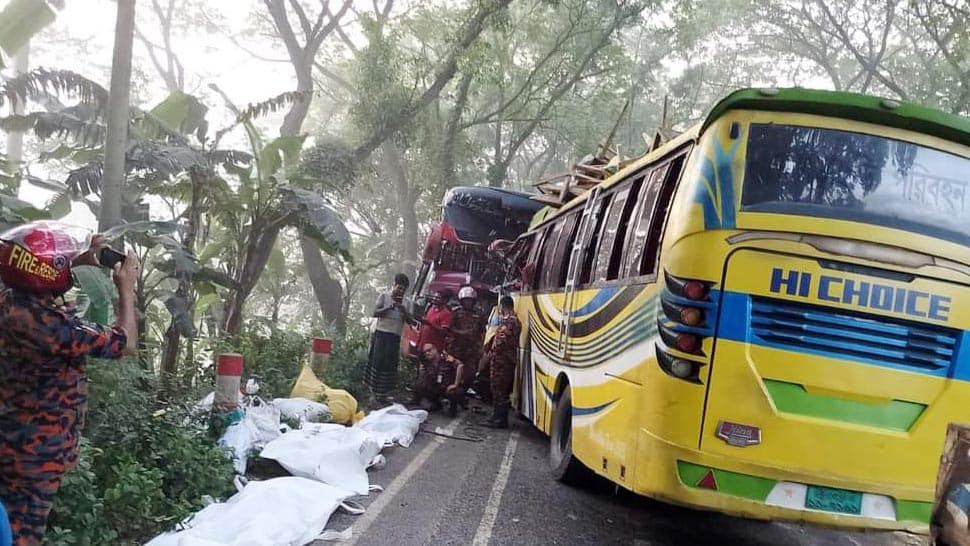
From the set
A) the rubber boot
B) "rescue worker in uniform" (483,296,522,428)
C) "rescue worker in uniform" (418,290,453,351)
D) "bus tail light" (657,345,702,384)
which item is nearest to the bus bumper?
"bus tail light" (657,345,702,384)

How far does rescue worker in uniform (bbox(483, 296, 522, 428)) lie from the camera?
28.9 ft

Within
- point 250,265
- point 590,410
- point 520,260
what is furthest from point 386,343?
point 590,410

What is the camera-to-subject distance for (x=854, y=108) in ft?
13.8

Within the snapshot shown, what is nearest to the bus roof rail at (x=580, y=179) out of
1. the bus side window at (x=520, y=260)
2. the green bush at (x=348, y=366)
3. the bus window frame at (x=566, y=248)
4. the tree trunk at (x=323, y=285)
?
the bus window frame at (x=566, y=248)

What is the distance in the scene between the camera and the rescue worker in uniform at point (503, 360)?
882cm

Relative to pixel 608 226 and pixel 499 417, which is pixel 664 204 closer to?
pixel 608 226

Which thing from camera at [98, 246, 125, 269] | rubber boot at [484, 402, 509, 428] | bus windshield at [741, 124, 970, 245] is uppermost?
bus windshield at [741, 124, 970, 245]

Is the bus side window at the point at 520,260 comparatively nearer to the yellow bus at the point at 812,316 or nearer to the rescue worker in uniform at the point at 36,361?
the yellow bus at the point at 812,316

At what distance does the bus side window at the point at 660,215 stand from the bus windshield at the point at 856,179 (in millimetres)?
610

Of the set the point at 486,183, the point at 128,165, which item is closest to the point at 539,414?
the point at 128,165

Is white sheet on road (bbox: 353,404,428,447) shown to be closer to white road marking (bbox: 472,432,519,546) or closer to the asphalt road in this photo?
the asphalt road

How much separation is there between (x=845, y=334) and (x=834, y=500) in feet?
2.92

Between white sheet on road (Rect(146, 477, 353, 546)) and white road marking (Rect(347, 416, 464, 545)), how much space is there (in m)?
0.21

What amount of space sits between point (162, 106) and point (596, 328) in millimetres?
7021
